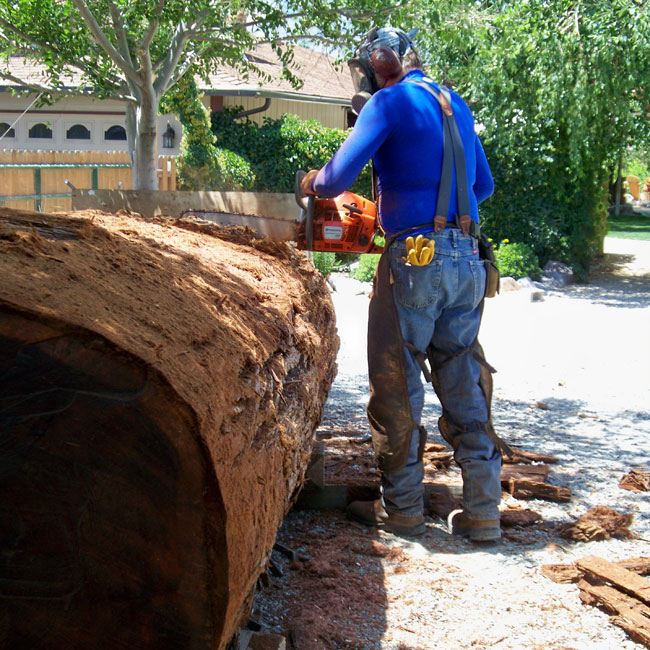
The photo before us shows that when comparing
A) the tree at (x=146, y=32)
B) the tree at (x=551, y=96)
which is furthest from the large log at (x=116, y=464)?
the tree at (x=551, y=96)

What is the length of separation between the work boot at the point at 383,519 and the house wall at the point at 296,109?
13.4 meters

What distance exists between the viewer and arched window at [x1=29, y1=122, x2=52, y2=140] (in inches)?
749

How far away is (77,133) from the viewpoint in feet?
62.0

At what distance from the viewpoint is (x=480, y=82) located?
452 inches

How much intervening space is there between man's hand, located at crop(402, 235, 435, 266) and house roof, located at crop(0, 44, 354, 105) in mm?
11401

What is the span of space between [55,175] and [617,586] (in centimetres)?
1073

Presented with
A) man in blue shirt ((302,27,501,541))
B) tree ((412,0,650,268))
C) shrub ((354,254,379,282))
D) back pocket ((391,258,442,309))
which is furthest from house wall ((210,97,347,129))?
back pocket ((391,258,442,309))

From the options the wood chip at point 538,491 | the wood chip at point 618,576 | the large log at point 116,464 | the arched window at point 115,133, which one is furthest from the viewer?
the arched window at point 115,133

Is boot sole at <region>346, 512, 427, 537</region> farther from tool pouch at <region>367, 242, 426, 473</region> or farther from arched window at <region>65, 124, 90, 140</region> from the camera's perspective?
arched window at <region>65, 124, 90, 140</region>

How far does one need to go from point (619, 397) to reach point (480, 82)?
7.05 meters

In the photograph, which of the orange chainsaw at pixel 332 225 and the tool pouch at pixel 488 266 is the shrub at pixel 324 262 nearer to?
the orange chainsaw at pixel 332 225

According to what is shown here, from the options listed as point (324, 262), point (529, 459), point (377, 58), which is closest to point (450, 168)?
point (377, 58)

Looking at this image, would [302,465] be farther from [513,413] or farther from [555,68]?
[555,68]

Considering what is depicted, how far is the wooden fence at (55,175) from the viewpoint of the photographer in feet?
35.3
